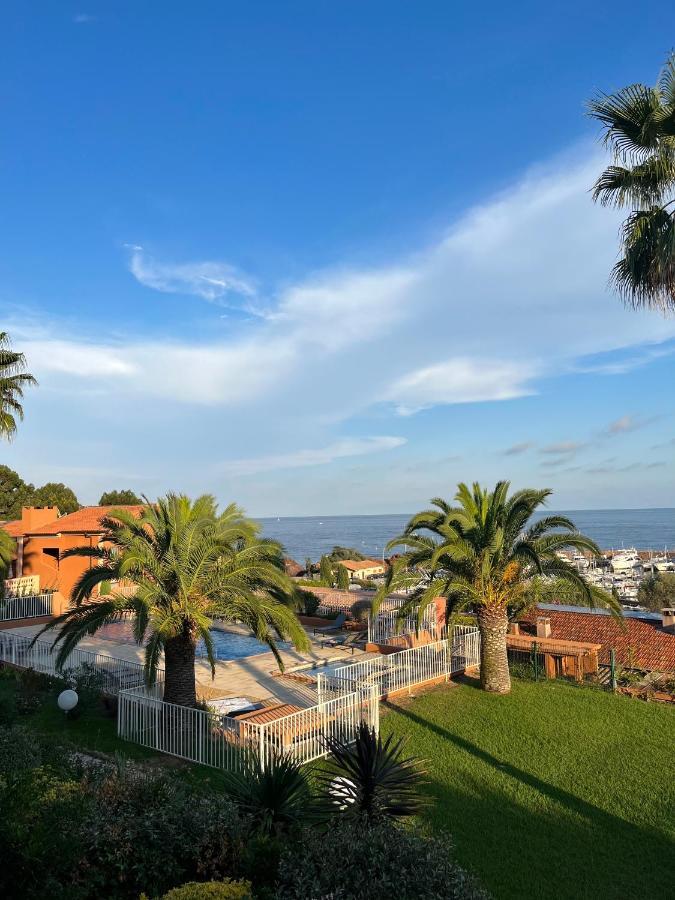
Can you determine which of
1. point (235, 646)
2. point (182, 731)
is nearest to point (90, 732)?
point (182, 731)

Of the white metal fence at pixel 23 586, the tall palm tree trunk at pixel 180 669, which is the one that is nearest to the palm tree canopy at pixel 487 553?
the tall palm tree trunk at pixel 180 669

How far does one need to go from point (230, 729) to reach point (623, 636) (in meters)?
11.6

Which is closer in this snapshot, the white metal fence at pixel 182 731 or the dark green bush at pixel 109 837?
the dark green bush at pixel 109 837

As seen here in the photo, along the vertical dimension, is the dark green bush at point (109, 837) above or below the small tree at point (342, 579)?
above

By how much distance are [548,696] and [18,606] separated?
17.9 metres

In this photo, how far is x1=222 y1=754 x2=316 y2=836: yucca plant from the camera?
623 centimetres

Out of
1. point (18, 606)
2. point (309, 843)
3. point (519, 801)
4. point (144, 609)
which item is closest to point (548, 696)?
point (519, 801)

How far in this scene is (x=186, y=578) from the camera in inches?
454

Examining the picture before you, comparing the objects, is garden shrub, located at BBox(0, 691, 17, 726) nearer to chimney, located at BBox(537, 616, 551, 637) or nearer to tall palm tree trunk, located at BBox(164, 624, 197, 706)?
tall palm tree trunk, located at BBox(164, 624, 197, 706)

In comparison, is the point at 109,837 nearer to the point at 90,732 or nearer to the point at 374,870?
the point at 374,870

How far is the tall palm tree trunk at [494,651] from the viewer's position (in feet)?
47.3

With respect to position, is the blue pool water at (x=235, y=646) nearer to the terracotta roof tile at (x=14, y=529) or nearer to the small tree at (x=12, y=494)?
the terracotta roof tile at (x=14, y=529)

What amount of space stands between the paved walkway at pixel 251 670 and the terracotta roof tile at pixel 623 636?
597 cm

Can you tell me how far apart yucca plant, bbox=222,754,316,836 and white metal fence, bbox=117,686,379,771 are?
2741 mm
